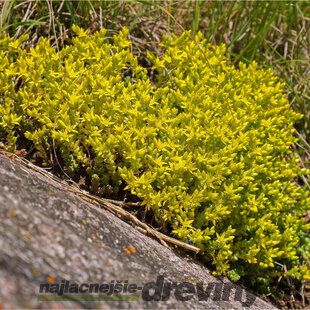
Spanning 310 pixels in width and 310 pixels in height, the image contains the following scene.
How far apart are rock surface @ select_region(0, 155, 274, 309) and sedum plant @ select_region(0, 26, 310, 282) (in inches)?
14.6

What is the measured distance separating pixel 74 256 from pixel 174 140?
1239 mm

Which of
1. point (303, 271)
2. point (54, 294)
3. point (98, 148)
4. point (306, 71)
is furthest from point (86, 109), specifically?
point (306, 71)

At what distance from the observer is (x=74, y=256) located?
5.61 feet

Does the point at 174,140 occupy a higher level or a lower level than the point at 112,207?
higher

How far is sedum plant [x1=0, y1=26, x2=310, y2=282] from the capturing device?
104 inches

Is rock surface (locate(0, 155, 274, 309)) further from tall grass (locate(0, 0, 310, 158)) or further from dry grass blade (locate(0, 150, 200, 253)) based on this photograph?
tall grass (locate(0, 0, 310, 158))

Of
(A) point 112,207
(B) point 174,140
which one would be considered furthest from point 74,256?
(B) point 174,140

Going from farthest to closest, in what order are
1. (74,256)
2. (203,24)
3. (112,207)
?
(203,24)
(112,207)
(74,256)

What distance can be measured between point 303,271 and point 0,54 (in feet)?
9.69

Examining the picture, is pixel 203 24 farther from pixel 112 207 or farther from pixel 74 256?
pixel 74 256

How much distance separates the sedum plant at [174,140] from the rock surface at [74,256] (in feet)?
1.22

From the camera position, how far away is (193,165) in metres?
2.68

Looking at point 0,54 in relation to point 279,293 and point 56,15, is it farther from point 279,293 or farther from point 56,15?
point 279,293

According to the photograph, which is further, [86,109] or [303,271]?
[303,271]
